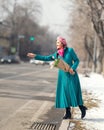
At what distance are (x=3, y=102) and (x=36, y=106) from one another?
3.85 ft

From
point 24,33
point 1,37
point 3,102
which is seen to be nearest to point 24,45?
point 24,33

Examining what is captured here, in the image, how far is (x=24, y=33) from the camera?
107875 millimetres

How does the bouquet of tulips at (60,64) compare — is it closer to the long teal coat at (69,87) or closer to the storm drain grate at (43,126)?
the long teal coat at (69,87)

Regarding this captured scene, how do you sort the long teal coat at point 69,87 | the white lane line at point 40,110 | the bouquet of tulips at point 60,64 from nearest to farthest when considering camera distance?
the bouquet of tulips at point 60,64 → the long teal coat at point 69,87 → the white lane line at point 40,110

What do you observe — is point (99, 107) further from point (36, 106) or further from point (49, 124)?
point (49, 124)

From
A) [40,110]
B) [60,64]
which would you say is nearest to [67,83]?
[60,64]

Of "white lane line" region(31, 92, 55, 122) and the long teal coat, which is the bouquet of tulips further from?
"white lane line" region(31, 92, 55, 122)

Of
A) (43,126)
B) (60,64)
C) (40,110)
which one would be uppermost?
(60,64)

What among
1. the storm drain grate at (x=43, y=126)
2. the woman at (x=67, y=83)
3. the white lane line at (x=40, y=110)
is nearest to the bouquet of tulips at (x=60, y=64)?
the woman at (x=67, y=83)

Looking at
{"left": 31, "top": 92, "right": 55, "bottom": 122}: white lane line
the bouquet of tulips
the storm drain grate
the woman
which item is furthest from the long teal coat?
{"left": 31, "top": 92, "right": 55, "bottom": 122}: white lane line

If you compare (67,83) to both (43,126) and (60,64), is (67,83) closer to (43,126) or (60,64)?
→ (60,64)

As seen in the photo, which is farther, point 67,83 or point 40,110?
point 40,110

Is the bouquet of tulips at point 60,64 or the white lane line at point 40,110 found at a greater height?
the bouquet of tulips at point 60,64

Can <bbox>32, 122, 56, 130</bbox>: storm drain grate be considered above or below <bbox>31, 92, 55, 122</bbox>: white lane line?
above
